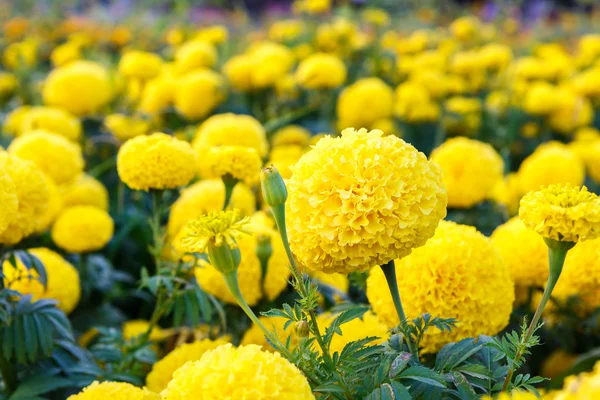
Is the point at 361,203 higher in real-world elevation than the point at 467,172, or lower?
higher

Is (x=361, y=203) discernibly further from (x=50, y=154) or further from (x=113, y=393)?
(x=50, y=154)

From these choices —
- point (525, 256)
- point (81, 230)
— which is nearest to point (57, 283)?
point (81, 230)

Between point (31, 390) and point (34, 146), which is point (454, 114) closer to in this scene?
point (34, 146)

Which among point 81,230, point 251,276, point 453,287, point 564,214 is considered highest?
point 564,214

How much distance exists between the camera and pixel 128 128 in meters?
2.94

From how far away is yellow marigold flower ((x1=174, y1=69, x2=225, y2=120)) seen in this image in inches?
128

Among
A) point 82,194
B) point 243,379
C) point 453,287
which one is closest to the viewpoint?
point 243,379

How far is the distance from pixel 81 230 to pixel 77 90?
1.20 meters

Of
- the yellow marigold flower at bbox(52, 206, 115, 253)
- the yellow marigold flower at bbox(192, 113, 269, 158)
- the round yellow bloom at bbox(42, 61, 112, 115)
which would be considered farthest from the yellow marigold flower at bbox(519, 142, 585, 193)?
the round yellow bloom at bbox(42, 61, 112, 115)

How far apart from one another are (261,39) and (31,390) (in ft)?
16.9

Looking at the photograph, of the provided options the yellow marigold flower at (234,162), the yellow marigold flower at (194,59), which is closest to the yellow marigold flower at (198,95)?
the yellow marigold flower at (194,59)

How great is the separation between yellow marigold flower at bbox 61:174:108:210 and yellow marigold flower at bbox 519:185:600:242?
1.86 meters

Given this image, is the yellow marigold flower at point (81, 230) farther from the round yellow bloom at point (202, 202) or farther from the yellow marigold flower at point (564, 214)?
the yellow marigold flower at point (564, 214)

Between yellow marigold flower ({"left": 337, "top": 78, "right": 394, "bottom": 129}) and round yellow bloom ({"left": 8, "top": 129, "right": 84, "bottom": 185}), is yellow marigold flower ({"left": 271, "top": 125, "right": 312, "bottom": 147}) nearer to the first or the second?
yellow marigold flower ({"left": 337, "top": 78, "right": 394, "bottom": 129})
